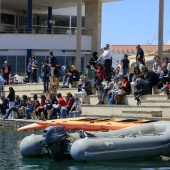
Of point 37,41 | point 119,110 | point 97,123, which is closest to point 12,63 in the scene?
point 37,41

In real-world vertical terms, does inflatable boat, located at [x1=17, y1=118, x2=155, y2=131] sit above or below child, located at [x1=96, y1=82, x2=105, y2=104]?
below

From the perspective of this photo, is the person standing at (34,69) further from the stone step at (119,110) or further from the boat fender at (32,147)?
the boat fender at (32,147)

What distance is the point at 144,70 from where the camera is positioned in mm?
28938

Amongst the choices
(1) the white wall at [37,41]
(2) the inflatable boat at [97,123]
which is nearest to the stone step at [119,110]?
(2) the inflatable boat at [97,123]

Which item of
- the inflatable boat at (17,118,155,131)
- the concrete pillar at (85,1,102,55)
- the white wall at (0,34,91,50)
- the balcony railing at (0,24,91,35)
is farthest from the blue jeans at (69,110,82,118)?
the concrete pillar at (85,1,102,55)

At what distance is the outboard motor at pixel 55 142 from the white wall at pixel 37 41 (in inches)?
1092

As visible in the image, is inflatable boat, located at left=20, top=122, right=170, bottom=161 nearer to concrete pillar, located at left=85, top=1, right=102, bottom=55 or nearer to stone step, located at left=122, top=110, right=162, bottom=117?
stone step, located at left=122, top=110, right=162, bottom=117

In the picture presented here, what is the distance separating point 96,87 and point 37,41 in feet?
57.5

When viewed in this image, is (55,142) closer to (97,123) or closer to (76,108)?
(97,123)

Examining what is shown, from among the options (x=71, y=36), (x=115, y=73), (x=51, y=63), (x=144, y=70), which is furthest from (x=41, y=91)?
(x=71, y=36)

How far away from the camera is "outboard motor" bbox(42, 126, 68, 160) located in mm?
19672

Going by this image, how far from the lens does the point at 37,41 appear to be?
157 feet

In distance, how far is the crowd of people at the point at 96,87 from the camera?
94.5 ft

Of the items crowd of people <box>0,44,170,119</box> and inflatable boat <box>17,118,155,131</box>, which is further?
crowd of people <box>0,44,170,119</box>
